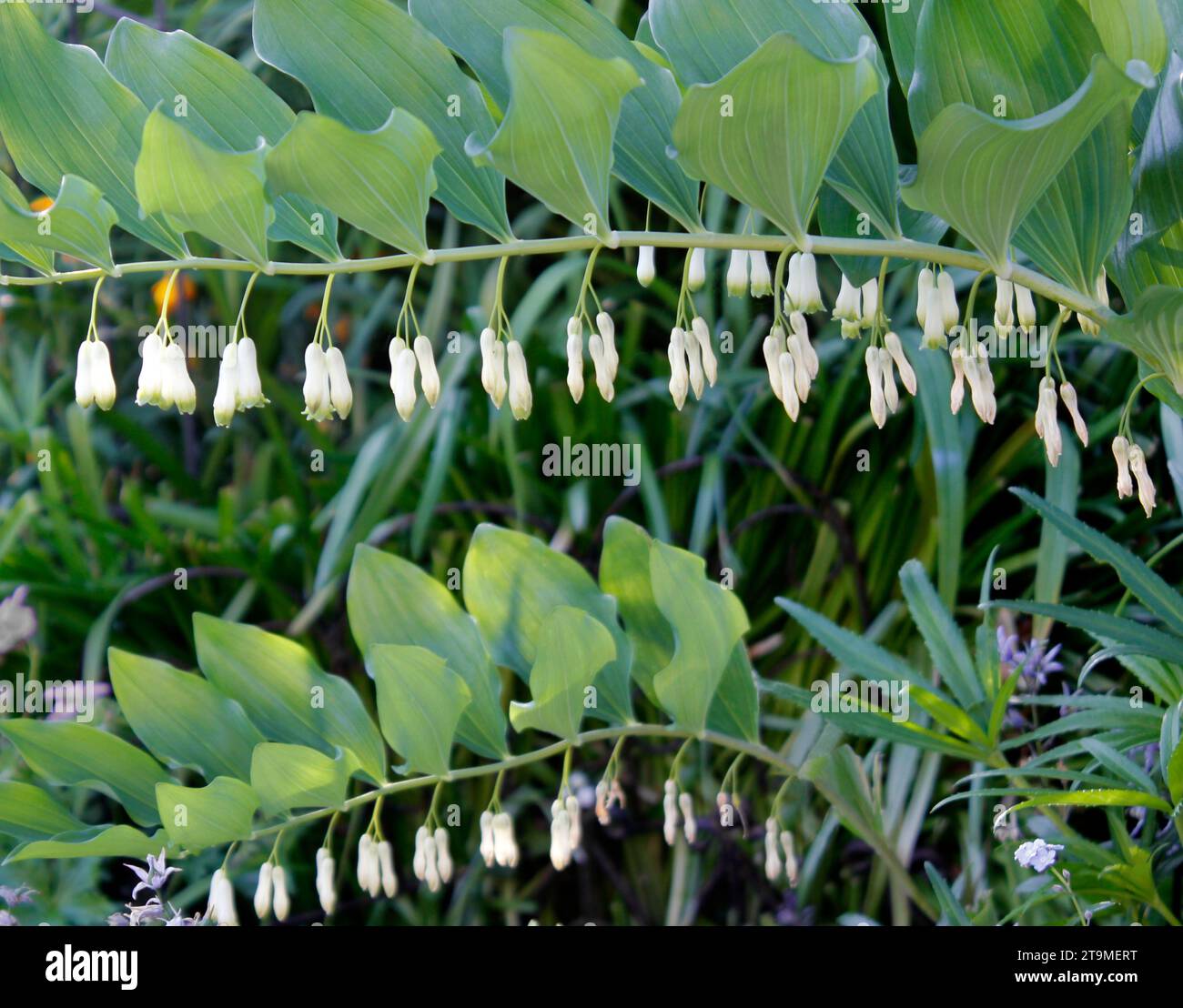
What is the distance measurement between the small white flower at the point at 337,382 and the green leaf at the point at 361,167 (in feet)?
0.27

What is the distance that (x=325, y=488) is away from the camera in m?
1.51

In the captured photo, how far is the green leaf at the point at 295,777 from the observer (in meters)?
0.71

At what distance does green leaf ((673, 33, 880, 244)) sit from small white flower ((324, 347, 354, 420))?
24 centimetres

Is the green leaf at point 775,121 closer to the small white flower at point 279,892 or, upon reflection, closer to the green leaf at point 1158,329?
the green leaf at point 1158,329

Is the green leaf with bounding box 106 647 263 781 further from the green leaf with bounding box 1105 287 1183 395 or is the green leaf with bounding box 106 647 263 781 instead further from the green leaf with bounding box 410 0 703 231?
the green leaf with bounding box 1105 287 1183 395

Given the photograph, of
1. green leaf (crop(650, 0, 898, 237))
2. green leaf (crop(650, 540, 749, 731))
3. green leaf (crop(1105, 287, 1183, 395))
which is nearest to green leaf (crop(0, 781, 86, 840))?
green leaf (crop(650, 540, 749, 731))

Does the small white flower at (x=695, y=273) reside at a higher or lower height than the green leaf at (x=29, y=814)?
higher

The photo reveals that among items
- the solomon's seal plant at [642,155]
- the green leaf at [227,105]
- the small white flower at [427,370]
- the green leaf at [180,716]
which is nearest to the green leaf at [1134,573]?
the solomon's seal plant at [642,155]

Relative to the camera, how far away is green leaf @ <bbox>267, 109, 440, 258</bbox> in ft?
1.75

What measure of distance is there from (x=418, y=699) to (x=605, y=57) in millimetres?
435

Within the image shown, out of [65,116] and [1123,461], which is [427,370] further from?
[1123,461]

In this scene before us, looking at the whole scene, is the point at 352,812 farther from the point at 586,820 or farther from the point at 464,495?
the point at 464,495

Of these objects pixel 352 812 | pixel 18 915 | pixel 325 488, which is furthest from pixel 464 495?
pixel 18 915

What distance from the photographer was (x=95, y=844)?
0.71 meters
